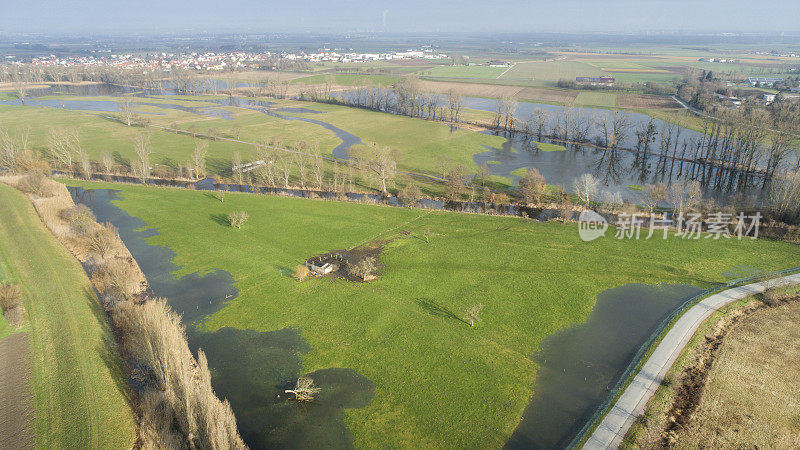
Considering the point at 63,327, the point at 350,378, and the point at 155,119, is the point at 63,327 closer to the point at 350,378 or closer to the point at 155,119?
the point at 350,378

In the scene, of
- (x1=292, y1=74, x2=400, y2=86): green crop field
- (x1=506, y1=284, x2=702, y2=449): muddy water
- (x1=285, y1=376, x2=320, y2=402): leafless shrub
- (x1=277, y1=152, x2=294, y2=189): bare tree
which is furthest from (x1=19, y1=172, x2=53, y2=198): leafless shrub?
(x1=292, y1=74, x2=400, y2=86): green crop field

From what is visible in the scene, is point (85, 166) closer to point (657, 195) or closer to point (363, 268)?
point (363, 268)

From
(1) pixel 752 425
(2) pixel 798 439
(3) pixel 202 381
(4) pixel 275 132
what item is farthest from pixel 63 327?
(4) pixel 275 132

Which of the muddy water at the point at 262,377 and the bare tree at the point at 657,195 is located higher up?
the bare tree at the point at 657,195

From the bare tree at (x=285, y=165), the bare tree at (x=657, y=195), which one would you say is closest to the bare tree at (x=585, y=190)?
the bare tree at (x=657, y=195)

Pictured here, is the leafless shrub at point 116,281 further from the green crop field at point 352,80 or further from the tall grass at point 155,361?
the green crop field at point 352,80

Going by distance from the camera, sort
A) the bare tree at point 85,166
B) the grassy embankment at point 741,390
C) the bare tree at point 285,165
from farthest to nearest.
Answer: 1. the bare tree at point 85,166
2. the bare tree at point 285,165
3. the grassy embankment at point 741,390
